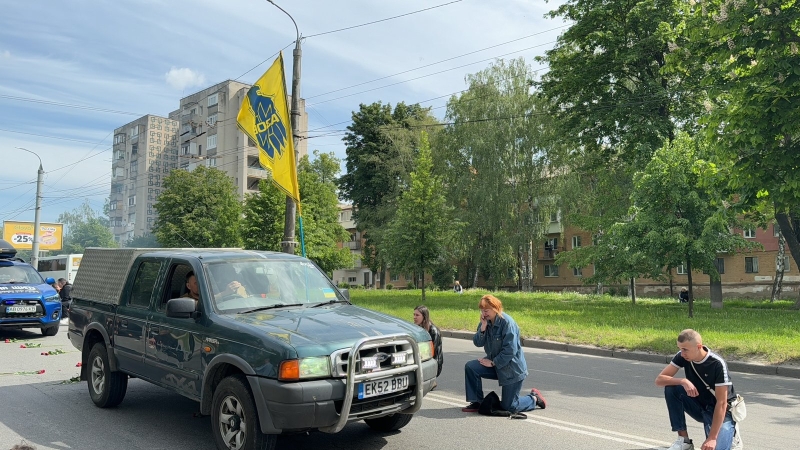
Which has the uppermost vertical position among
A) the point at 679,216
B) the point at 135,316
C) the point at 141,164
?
the point at 141,164

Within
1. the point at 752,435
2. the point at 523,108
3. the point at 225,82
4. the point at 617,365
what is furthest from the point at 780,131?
the point at 225,82

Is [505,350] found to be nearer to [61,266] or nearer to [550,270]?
[61,266]

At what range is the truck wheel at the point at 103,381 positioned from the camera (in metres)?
7.05

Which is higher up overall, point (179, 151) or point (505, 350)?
point (179, 151)

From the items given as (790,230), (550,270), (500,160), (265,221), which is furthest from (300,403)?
(550,270)

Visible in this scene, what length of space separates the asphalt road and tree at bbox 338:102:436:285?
132 feet

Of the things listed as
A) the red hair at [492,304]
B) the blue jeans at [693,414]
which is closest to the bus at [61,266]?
the red hair at [492,304]

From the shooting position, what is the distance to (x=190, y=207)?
195ft

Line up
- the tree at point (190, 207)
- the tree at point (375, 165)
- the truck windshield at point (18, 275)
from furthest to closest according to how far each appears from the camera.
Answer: the tree at point (190, 207), the tree at point (375, 165), the truck windshield at point (18, 275)

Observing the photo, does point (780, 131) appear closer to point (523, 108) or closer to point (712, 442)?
point (712, 442)

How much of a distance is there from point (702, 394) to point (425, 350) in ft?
8.11

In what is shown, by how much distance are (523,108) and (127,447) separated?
37907mm

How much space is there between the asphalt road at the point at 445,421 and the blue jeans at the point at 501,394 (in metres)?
0.16

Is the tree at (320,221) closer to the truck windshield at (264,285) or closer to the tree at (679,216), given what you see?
the tree at (679,216)
